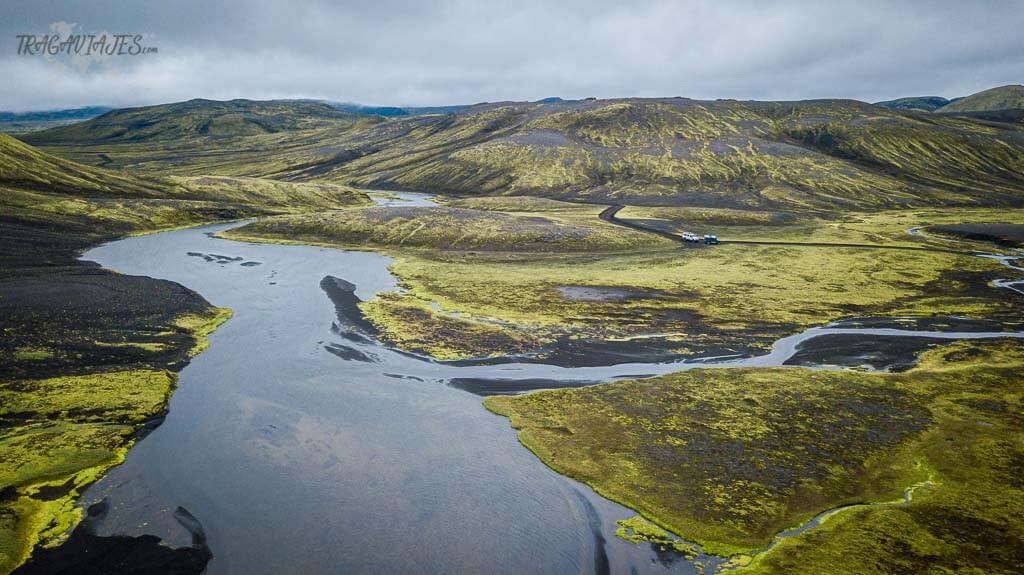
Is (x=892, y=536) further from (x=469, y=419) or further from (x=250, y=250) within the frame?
(x=250, y=250)

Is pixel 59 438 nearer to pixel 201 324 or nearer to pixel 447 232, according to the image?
pixel 201 324

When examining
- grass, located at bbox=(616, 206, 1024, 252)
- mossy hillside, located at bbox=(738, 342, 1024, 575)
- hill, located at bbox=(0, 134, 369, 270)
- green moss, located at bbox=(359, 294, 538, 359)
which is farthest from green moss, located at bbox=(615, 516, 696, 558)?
grass, located at bbox=(616, 206, 1024, 252)

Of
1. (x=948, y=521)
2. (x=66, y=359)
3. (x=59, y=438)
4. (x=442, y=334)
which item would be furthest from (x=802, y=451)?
(x=66, y=359)

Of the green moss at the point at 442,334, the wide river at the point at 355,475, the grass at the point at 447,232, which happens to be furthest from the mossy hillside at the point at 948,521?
the grass at the point at 447,232

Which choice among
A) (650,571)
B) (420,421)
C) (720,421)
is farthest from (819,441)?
(420,421)

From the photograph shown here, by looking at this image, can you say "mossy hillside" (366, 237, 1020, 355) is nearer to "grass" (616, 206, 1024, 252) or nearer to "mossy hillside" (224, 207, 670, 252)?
"mossy hillside" (224, 207, 670, 252)

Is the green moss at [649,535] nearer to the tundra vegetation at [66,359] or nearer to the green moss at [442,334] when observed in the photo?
the green moss at [442,334]
